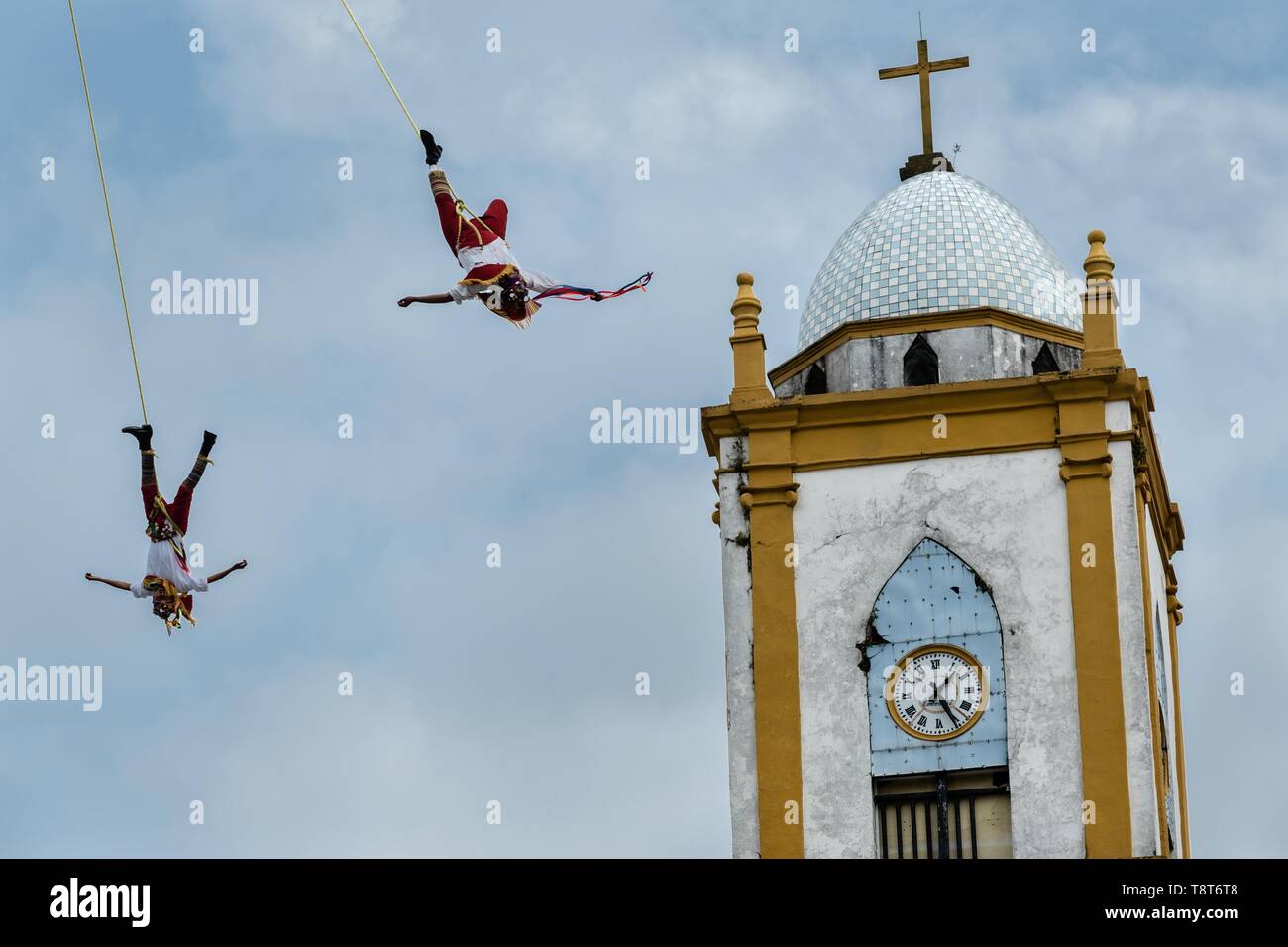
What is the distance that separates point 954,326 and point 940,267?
0.91 m

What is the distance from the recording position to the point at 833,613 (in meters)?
38.9

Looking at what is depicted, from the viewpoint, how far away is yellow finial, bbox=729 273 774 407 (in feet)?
131

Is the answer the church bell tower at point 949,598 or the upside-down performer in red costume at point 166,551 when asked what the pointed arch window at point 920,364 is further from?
the upside-down performer in red costume at point 166,551

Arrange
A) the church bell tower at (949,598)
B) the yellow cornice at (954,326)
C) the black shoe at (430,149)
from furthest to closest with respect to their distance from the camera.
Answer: the yellow cornice at (954,326) → the church bell tower at (949,598) → the black shoe at (430,149)

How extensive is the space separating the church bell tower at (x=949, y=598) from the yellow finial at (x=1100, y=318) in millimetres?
34

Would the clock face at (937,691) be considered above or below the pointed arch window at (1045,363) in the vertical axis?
below

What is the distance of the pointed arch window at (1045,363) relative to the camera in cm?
4075

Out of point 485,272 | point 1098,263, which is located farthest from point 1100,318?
point 485,272

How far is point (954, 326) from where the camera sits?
1606 inches

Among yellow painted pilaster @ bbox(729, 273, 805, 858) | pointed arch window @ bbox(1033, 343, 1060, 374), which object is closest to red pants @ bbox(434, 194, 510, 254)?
yellow painted pilaster @ bbox(729, 273, 805, 858)

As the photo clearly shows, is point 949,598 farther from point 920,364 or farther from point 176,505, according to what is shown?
point 176,505

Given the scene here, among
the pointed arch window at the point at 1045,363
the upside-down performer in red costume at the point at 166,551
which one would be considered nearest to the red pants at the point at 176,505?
the upside-down performer in red costume at the point at 166,551
